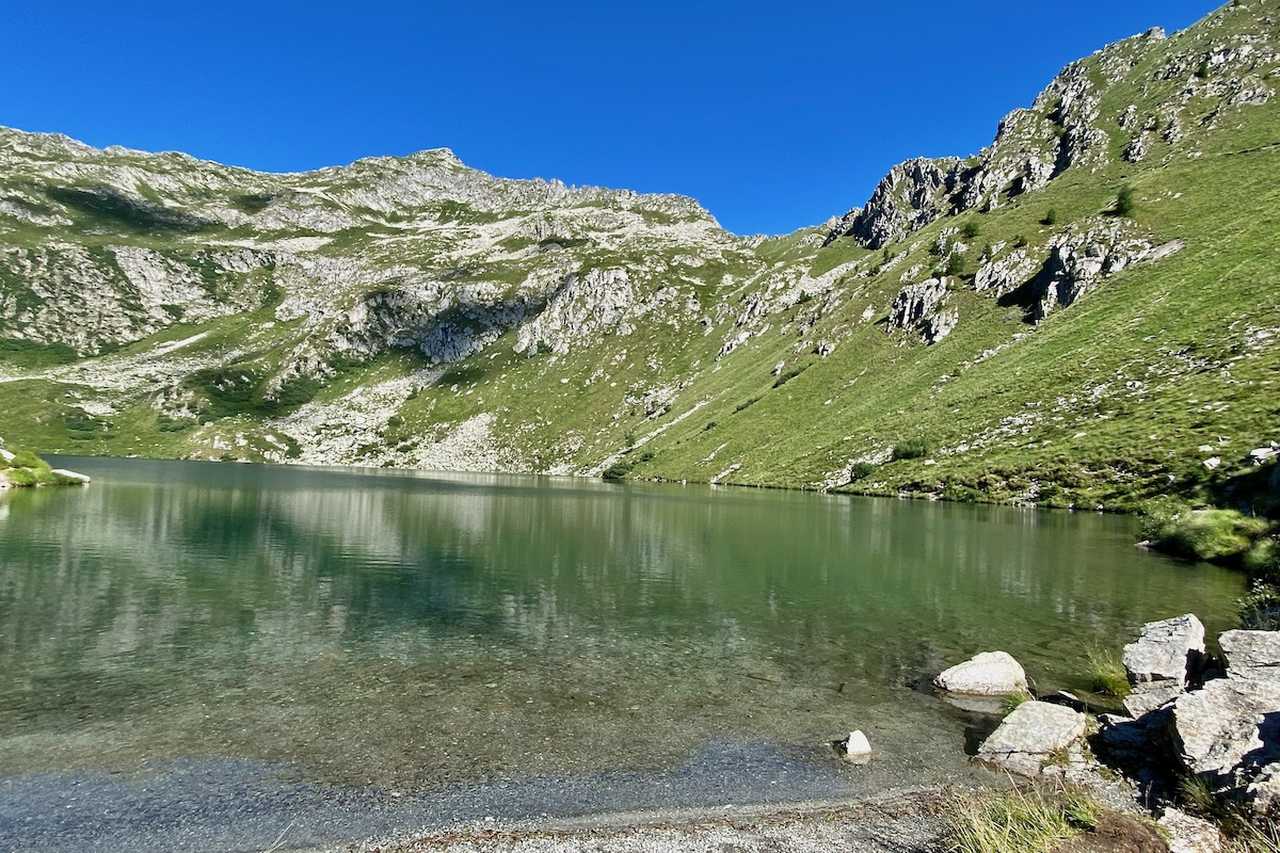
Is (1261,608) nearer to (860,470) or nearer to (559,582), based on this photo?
(559,582)

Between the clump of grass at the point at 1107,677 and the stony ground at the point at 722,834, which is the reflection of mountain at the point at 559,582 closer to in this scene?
the clump of grass at the point at 1107,677

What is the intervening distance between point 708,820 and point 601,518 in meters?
63.1

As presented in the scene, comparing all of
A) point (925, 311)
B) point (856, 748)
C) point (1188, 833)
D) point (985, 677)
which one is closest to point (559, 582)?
point (985, 677)

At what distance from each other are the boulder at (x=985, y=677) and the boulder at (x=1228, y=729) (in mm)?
5900

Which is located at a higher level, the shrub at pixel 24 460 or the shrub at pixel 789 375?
the shrub at pixel 789 375

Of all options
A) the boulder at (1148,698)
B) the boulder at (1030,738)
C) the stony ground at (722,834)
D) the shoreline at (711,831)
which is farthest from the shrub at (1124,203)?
the stony ground at (722,834)

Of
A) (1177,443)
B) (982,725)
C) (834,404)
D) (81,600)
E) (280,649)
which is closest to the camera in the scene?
(982,725)

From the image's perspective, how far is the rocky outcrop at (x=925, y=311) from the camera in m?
164

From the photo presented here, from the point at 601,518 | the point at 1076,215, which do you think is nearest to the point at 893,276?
the point at 1076,215

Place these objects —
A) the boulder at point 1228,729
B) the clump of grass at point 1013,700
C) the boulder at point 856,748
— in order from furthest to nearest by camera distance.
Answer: the clump of grass at point 1013,700, the boulder at point 856,748, the boulder at point 1228,729

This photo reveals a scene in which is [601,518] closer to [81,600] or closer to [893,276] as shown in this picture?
[81,600]

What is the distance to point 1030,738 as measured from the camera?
16.8 m

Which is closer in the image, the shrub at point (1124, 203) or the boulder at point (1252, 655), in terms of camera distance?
the boulder at point (1252, 655)

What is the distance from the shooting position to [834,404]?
157 m
